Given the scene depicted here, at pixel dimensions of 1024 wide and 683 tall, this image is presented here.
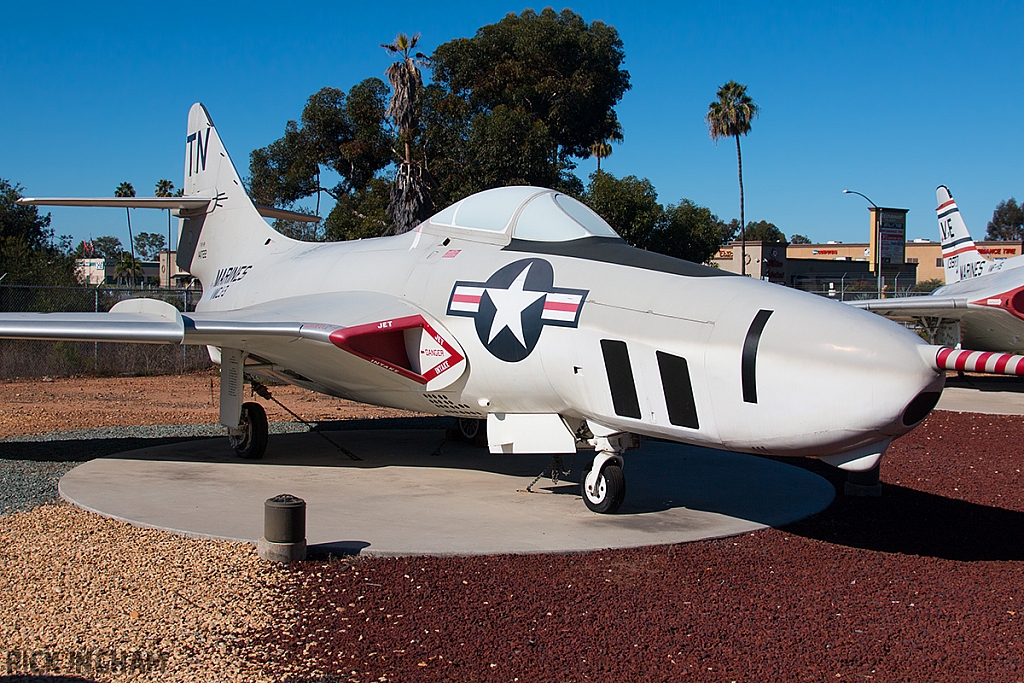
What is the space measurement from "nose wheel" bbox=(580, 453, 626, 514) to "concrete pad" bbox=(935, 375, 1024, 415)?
11.1 metres

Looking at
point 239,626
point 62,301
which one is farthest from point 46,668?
point 62,301

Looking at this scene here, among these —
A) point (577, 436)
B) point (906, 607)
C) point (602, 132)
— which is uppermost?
point (602, 132)

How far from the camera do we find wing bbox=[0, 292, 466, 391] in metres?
8.54

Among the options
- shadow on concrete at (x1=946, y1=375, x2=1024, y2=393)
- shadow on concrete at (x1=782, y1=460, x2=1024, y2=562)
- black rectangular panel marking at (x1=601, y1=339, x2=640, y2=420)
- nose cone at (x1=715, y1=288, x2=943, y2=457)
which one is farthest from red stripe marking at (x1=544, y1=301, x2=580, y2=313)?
shadow on concrete at (x1=946, y1=375, x2=1024, y2=393)

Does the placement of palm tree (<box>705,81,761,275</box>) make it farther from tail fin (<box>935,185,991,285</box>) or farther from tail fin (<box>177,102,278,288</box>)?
tail fin (<box>177,102,278,288</box>)

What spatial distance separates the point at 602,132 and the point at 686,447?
28.7 m

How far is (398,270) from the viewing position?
368 inches

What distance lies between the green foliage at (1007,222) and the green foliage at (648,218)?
101110 millimetres

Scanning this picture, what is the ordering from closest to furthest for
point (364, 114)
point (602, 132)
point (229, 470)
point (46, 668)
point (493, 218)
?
1. point (46, 668)
2. point (493, 218)
3. point (229, 470)
4. point (602, 132)
5. point (364, 114)

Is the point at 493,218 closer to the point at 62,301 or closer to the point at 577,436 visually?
the point at 577,436

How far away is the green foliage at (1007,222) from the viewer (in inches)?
4833

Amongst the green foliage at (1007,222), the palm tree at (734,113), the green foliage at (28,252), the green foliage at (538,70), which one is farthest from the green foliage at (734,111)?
the green foliage at (1007,222)

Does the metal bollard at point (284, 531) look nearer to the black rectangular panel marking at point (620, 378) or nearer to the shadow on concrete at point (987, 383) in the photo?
the black rectangular panel marking at point (620, 378)

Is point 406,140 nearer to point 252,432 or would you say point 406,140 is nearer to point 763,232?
point 252,432
